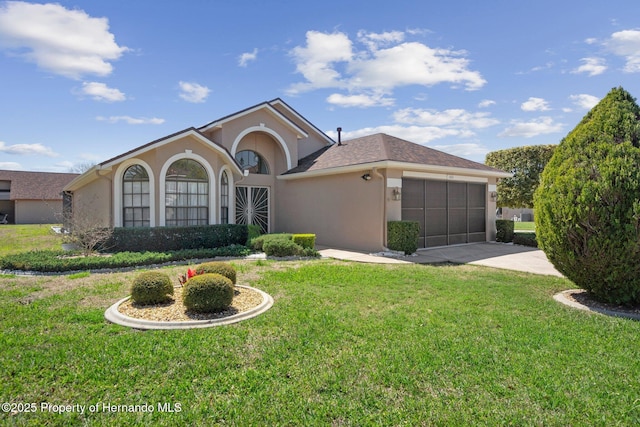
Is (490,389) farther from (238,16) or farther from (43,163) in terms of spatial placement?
(43,163)

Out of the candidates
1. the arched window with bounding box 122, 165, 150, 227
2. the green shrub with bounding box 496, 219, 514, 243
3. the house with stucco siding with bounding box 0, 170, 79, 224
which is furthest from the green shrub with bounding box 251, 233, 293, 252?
the house with stucco siding with bounding box 0, 170, 79, 224

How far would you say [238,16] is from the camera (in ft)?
40.9

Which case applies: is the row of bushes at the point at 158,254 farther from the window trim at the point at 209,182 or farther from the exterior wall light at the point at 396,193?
the exterior wall light at the point at 396,193

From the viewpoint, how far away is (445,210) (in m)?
15.0

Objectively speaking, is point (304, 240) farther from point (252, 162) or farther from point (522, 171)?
point (522, 171)

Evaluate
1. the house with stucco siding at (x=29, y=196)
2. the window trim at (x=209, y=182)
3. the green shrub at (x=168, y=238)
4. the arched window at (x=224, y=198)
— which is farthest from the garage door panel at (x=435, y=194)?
the house with stucco siding at (x=29, y=196)

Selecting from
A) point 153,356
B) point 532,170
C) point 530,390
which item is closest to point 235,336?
point 153,356

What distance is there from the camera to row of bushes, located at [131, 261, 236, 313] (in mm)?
5481

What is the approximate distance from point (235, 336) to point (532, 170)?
2703cm

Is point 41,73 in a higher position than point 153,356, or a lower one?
higher

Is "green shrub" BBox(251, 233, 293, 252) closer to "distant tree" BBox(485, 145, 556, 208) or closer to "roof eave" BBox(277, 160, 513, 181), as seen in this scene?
"roof eave" BBox(277, 160, 513, 181)

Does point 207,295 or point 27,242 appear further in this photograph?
point 27,242

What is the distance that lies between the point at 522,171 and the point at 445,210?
14774 mm

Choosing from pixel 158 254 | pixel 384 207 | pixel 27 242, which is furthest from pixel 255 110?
pixel 27 242
